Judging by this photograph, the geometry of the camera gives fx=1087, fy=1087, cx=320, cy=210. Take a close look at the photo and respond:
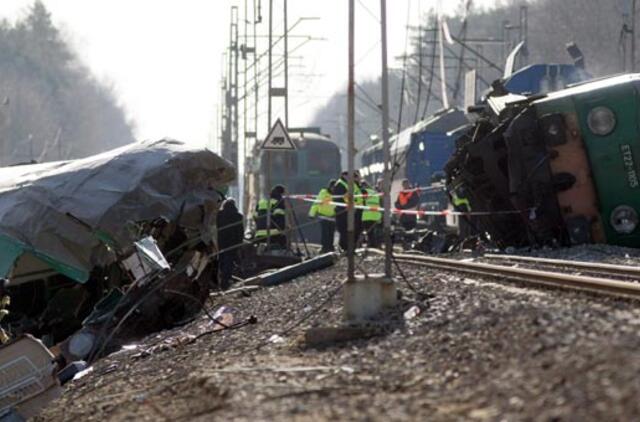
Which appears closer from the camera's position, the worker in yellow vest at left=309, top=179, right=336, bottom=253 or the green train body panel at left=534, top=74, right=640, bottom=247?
the green train body panel at left=534, top=74, right=640, bottom=247

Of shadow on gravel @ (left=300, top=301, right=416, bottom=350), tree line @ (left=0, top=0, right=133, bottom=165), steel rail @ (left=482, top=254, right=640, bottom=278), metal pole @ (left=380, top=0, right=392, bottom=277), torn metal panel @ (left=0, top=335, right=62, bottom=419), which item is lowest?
torn metal panel @ (left=0, top=335, right=62, bottom=419)

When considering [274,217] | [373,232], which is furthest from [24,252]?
[373,232]

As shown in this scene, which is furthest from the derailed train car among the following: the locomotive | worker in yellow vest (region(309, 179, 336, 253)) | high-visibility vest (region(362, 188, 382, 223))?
the locomotive

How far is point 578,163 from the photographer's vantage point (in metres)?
13.4

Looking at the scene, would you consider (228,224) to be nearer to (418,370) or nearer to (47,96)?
(418,370)

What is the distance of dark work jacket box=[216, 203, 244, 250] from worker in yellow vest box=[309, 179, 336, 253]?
6.02ft

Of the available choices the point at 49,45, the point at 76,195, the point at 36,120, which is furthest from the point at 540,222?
the point at 49,45

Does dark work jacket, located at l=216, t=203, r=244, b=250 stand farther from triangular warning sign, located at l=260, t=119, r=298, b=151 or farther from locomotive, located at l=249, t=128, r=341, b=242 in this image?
locomotive, located at l=249, t=128, r=341, b=242

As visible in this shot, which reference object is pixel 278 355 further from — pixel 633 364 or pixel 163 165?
pixel 163 165

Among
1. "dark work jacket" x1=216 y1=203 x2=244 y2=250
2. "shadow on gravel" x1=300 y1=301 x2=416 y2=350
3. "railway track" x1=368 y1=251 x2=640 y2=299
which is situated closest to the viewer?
"shadow on gravel" x1=300 y1=301 x2=416 y2=350

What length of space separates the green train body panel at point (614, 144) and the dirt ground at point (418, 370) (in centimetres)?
490

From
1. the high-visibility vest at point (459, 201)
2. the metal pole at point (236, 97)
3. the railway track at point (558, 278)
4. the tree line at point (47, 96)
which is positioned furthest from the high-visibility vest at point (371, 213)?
the tree line at point (47, 96)

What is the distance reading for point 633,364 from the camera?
4.11 m

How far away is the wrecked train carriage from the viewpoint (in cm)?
1070
